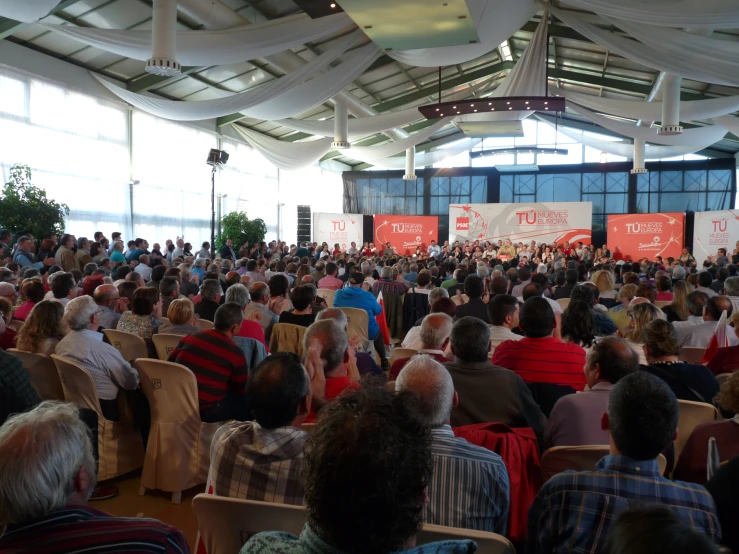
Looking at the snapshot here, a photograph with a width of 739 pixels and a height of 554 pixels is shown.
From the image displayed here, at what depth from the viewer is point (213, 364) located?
3.29m

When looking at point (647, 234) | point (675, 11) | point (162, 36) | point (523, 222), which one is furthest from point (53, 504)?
point (647, 234)

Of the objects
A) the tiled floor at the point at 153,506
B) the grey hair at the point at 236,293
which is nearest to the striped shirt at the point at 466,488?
the tiled floor at the point at 153,506

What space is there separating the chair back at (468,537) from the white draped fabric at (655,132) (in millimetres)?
12816

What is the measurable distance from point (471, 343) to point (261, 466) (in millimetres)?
1168

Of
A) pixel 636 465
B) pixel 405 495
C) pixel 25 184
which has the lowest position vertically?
pixel 636 465

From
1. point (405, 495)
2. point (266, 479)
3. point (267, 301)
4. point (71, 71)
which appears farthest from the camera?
point (71, 71)

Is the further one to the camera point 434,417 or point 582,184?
point 582,184

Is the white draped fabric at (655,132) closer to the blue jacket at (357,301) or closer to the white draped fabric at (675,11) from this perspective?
the white draped fabric at (675,11)

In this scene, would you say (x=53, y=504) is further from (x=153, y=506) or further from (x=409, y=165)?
(x=409, y=165)

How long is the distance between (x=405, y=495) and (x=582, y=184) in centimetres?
2214

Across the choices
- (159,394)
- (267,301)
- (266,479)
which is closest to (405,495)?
(266,479)

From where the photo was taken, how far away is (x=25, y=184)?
9.14 m

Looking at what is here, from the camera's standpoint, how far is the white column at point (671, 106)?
1018 centimetres

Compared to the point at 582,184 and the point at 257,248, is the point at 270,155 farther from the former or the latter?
the point at 582,184
